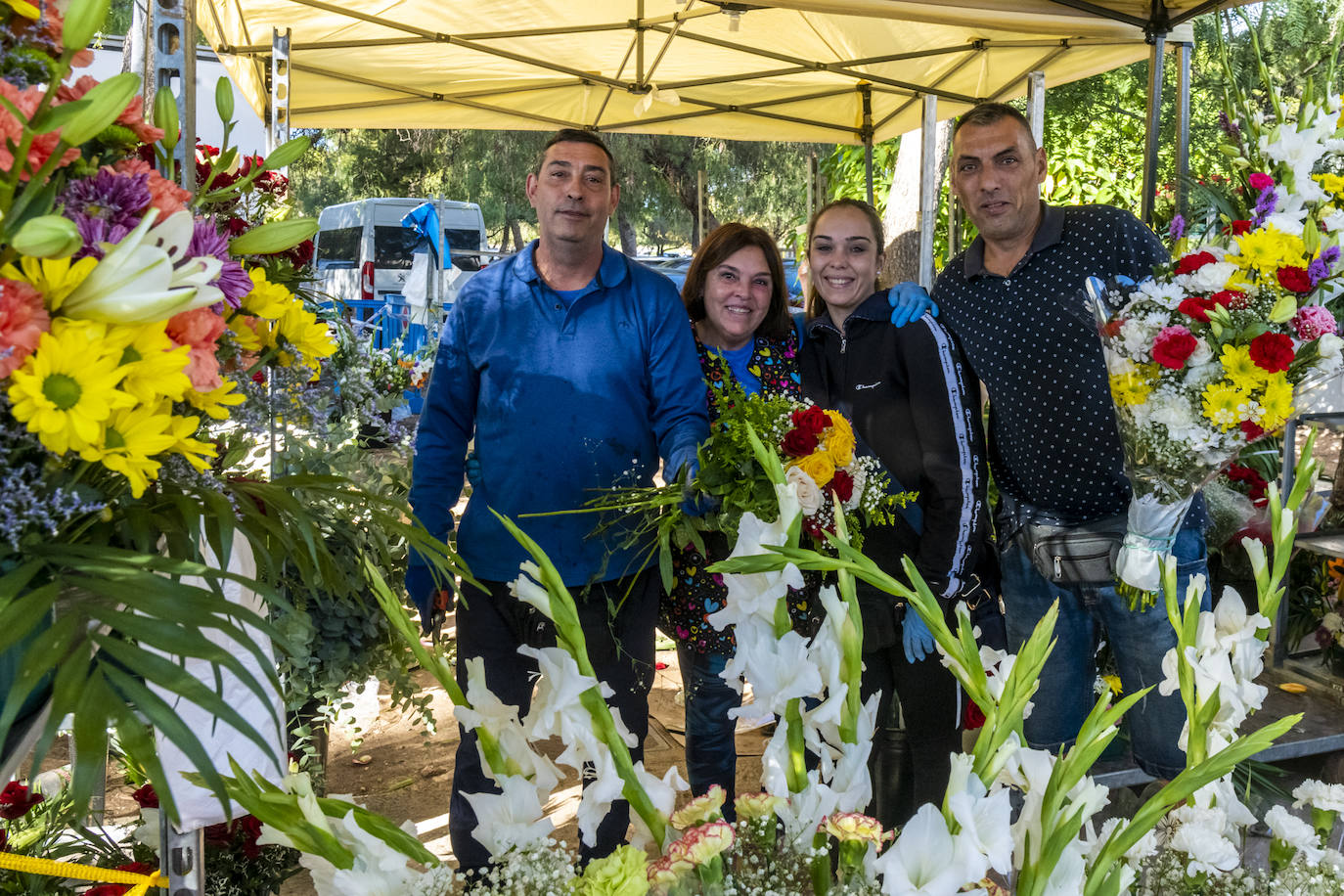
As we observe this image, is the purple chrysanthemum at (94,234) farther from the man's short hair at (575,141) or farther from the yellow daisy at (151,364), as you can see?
the man's short hair at (575,141)

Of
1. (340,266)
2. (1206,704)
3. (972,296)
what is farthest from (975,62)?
(340,266)

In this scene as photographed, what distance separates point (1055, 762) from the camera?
85 centimetres

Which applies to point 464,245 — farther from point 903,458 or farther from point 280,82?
point 903,458

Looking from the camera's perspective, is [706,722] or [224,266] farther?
[706,722]

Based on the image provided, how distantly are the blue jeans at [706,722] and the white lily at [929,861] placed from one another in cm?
199

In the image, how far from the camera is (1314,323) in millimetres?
2055

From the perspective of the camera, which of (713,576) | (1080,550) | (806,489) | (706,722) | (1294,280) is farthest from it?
(706,722)

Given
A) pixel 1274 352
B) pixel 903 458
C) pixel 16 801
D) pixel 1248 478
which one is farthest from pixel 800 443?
pixel 1248 478

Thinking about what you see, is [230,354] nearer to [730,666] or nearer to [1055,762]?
[730,666]

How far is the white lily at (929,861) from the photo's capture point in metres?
0.78

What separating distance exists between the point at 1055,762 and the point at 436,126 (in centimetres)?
537

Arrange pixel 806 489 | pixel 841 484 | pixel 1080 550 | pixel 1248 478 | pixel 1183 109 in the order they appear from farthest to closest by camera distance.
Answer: pixel 1248 478 → pixel 1183 109 → pixel 1080 550 → pixel 841 484 → pixel 806 489

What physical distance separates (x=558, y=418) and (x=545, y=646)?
54cm

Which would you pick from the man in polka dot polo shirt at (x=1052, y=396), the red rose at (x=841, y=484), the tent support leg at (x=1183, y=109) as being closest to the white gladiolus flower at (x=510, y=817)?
the red rose at (x=841, y=484)
